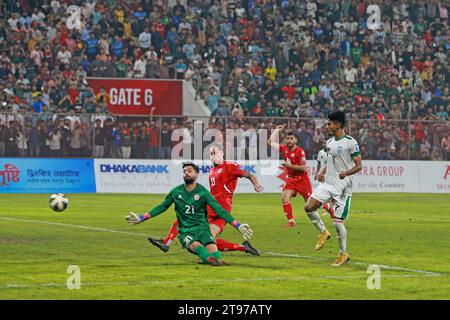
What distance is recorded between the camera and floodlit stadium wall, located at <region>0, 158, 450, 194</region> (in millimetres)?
38500

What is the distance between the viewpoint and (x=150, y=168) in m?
40.0

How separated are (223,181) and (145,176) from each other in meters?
22.6

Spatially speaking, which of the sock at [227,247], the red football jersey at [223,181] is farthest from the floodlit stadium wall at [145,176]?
the sock at [227,247]

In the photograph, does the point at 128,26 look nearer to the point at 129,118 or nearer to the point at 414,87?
the point at 129,118

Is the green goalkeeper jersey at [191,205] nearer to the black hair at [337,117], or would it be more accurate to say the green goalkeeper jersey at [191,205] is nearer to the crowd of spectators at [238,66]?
the black hair at [337,117]

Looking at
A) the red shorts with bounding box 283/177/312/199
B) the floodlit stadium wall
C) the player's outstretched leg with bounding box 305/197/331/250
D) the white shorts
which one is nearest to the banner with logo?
the floodlit stadium wall

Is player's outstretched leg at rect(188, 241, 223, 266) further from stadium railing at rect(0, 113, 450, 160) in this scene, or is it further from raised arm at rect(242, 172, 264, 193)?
stadium railing at rect(0, 113, 450, 160)

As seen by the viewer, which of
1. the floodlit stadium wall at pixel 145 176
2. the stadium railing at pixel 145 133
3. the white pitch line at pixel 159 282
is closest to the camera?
the white pitch line at pixel 159 282

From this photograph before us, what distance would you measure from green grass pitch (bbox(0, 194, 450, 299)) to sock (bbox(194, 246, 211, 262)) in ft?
0.86

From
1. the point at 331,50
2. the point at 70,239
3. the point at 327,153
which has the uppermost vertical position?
the point at 331,50

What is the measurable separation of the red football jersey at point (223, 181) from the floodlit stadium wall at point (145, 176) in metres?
21.6

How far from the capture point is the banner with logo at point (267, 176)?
131 ft
